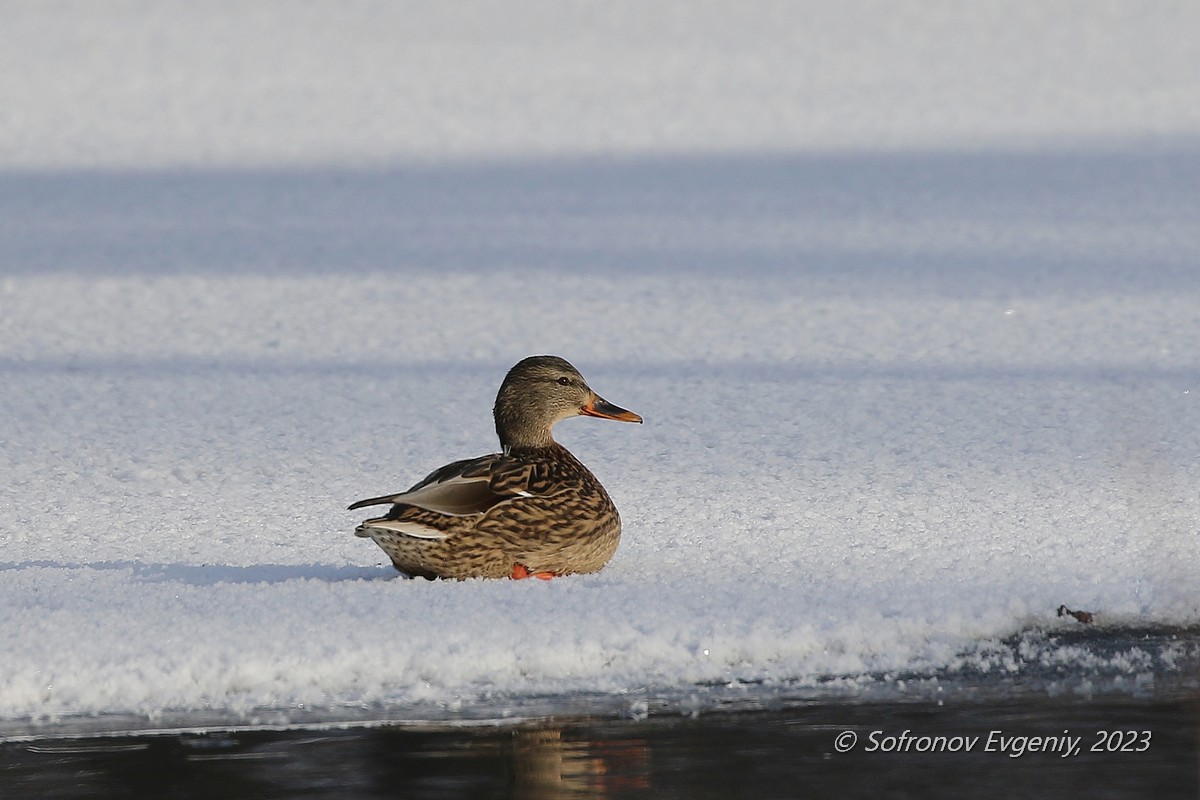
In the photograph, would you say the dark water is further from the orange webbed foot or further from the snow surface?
the orange webbed foot

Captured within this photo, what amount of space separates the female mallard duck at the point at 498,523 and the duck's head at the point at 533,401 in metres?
0.25

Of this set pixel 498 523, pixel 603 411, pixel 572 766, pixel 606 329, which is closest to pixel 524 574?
pixel 498 523

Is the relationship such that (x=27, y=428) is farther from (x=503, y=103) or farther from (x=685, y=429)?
(x=503, y=103)

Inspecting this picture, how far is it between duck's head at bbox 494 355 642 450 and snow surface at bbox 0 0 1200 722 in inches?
16.3

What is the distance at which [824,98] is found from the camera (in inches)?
493

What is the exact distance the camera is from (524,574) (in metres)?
4.26

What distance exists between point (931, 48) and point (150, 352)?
8.55 meters

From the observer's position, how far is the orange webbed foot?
4246 mm

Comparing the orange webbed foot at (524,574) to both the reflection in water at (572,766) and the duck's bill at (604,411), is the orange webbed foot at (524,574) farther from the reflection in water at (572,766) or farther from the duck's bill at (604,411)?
the reflection in water at (572,766)

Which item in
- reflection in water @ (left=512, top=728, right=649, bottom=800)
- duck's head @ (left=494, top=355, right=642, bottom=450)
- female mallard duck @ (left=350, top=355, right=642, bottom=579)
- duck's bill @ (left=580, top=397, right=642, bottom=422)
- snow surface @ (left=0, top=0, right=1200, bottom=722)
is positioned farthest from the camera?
duck's bill @ (left=580, top=397, right=642, bottom=422)

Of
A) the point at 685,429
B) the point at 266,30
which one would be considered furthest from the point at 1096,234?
the point at 266,30

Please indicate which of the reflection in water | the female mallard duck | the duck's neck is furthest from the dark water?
the duck's neck

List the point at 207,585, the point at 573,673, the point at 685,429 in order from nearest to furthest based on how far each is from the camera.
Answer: the point at 573,673 < the point at 207,585 < the point at 685,429

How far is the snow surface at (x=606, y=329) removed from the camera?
374cm
